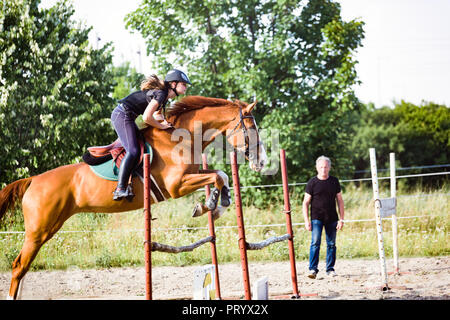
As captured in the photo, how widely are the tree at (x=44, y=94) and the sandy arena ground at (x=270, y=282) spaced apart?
2.41 metres

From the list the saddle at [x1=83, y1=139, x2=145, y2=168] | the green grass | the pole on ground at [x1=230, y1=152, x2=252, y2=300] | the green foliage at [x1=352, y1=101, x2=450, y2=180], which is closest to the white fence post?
the pole on ground at [x1=230, y1=152, x2=252, y2=300]

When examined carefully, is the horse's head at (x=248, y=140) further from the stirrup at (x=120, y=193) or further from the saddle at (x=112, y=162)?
the stirrup at (x=120, y=193)

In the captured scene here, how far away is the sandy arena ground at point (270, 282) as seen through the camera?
451 cm

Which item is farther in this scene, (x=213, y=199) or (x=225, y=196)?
(x=225, y=196)

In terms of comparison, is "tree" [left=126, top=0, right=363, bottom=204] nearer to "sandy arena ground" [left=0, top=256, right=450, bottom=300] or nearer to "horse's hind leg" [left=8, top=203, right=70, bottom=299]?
"sandy arena ground" [left=0, top=256, right=450, bottom=300]

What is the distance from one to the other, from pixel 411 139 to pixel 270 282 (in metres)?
14.8

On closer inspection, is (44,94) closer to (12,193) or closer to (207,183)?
(12,193)

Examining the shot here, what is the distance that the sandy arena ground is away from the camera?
4.51 m

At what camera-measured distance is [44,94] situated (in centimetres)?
822

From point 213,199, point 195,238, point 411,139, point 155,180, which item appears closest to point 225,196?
point 213,199

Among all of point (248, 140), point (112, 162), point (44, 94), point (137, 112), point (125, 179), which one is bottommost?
point (125, 179)

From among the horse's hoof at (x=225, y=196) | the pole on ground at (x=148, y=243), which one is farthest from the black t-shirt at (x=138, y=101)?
the horse's hoof at (x=225, y=196)

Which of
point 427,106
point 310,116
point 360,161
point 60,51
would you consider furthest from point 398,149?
point 60,51
